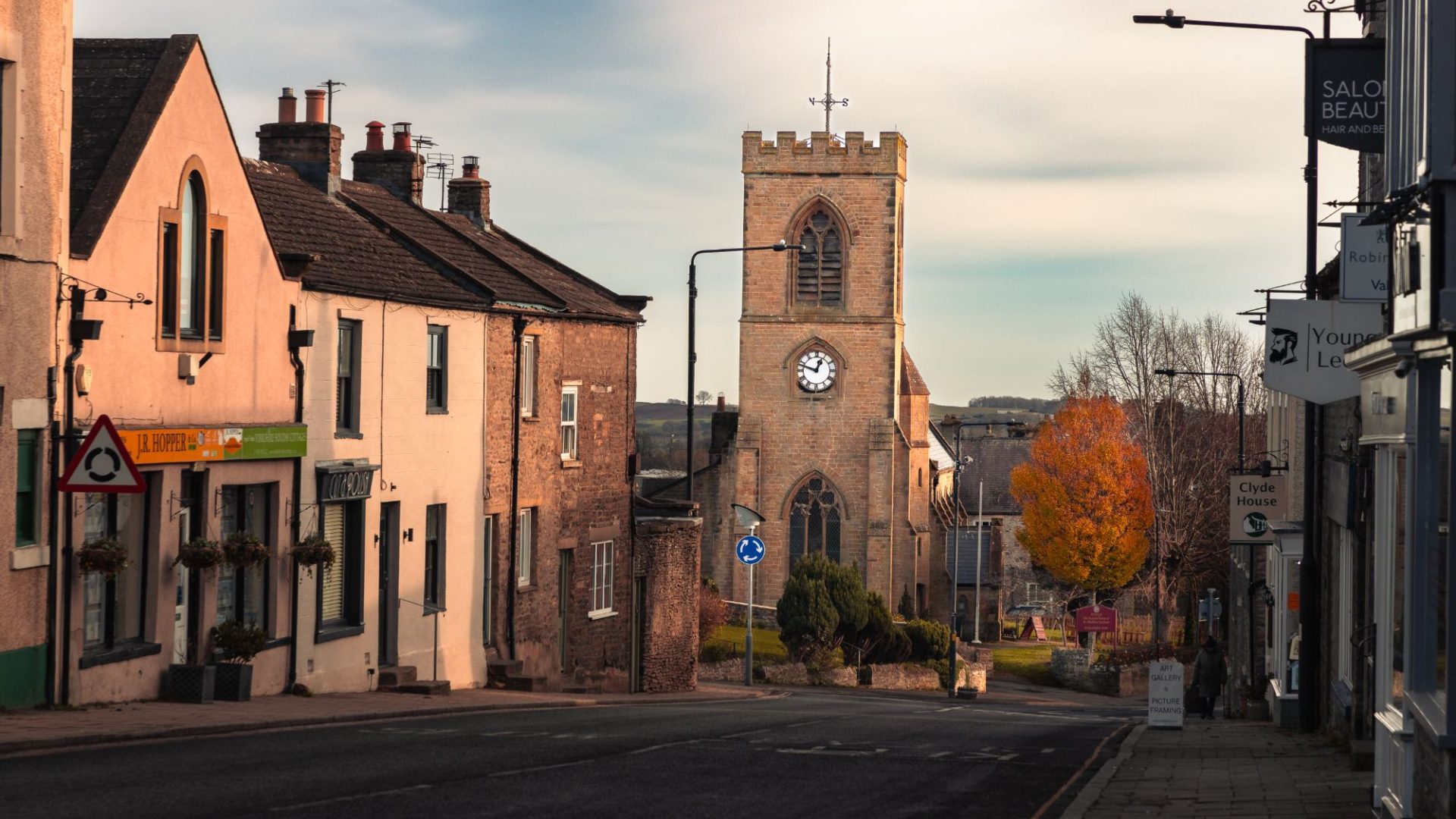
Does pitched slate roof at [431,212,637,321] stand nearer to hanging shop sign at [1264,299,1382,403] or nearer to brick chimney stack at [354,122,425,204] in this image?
brick chimney stack at [354,122,425,204]

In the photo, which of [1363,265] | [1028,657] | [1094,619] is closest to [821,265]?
[1028,657]

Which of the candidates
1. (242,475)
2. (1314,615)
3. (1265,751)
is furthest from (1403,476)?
(242,475)

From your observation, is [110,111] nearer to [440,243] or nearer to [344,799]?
[344,799]

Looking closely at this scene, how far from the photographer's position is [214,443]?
20766 millimetres

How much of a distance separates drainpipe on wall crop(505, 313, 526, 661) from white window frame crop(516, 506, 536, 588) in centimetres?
63

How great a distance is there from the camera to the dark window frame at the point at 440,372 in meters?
27.4

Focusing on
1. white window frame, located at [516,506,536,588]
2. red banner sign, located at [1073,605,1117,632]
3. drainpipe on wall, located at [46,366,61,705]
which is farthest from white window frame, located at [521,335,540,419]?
red banner sign, located at [1073,605,1117,632]

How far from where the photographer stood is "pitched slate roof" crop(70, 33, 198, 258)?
18953 mm

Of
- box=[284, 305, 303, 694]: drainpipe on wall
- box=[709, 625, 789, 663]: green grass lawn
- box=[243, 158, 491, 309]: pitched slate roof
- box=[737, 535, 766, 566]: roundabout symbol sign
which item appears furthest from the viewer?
box=[709, 625, 789, 663]: green grass lawn

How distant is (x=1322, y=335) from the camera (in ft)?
54.5

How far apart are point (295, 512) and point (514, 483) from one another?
7071 millimetres

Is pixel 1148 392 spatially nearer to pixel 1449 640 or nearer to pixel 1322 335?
pixel 1322 335

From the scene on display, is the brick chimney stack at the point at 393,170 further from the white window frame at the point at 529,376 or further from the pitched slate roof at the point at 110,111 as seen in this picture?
the pitched slate roof at the point at 110,111

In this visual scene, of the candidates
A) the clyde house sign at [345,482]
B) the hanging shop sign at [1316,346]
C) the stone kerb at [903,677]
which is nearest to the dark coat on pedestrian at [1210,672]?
the hanging shop sign at [1316,346]
